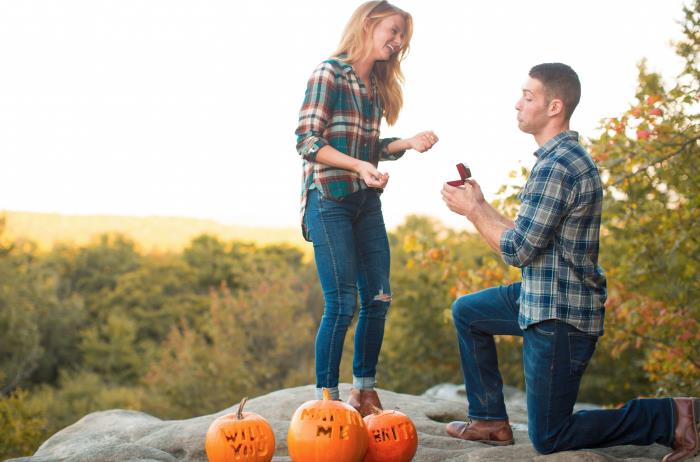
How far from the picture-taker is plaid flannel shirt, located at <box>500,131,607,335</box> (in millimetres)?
3783

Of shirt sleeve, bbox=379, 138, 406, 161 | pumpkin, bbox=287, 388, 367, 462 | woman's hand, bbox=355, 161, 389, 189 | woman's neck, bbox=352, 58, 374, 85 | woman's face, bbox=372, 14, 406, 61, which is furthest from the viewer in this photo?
shirt sleeve, bbox=379, 138, 406, 161

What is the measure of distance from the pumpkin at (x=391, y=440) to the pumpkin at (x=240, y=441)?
48cm

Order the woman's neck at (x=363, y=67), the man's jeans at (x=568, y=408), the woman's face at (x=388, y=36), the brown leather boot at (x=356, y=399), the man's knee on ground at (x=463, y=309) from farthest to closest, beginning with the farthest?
the brown leather boot at (x=356, y=399)
the woman's neck at (x=363, y=67)
the woman's face at (x=388, y=36)
the man's knee on ground at (x=463, y=309)
the man's jeans at (x=568, y=408)

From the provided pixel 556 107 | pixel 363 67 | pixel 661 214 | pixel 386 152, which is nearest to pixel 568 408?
pixel 556 107

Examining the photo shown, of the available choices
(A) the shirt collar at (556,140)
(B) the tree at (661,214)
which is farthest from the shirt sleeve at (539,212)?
(B) the tree at (661,214)

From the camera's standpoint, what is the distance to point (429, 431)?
15.9 feet

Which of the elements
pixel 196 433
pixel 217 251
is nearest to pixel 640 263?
pixel 196 433

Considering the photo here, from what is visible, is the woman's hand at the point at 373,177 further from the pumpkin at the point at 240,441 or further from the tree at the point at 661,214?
the tree at the point at 661,214

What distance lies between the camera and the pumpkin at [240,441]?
3.85 metres

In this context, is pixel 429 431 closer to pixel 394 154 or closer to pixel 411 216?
pixel 394 154

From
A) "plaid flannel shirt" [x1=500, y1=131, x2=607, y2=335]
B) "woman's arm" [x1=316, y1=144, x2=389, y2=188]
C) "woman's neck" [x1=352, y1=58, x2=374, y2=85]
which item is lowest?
"plaid flannel shirt" [x1=500, y1=131, x2=607, y2=335]

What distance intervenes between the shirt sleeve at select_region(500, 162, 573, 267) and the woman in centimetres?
81

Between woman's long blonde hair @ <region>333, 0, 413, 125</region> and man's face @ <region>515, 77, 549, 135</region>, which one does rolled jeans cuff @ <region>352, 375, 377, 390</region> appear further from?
man's face @ <region>515, 77, 549, 135</region>

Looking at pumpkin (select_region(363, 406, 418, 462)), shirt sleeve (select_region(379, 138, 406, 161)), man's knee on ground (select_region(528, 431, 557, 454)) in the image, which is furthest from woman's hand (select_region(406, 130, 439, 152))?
man's knee on ground (select_region(528, 431, 557, 454))
